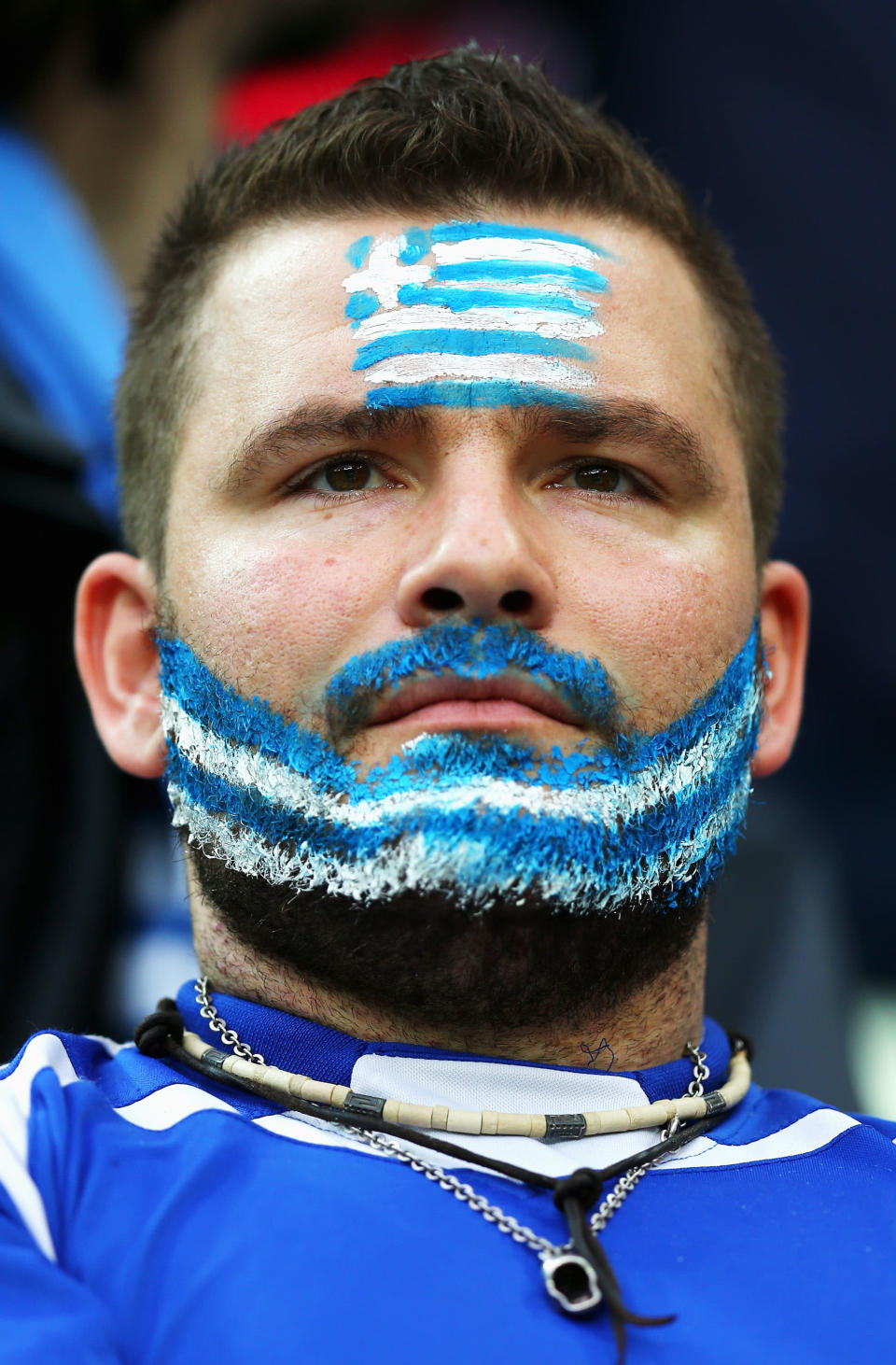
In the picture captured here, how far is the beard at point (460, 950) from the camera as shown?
1695 mm

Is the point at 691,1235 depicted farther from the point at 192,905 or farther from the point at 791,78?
the point at 791,78

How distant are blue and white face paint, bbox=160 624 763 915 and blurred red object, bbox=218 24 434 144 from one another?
3.49 meters

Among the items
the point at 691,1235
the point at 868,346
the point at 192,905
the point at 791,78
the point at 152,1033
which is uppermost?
the point at 791,78

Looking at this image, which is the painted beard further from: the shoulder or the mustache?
the shoulder

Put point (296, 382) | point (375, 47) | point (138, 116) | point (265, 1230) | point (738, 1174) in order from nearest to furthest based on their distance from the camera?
point (265, 1230)
point (738, 1174)
point (296, 382)
point (138, 116)
point (375, 47)

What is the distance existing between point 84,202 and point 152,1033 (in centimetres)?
343

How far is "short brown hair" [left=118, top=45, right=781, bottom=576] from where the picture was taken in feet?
6.88

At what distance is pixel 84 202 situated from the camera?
450 cm

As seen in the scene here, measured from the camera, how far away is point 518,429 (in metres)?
1.88

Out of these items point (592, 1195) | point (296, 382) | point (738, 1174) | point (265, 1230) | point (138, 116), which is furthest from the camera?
point (138, 116)

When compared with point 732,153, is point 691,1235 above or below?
below

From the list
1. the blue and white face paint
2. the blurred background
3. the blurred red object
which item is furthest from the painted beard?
the blurred red object

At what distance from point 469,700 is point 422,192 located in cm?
84

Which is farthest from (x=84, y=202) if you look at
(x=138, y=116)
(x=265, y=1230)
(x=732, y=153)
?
(x=265, y=1230)
